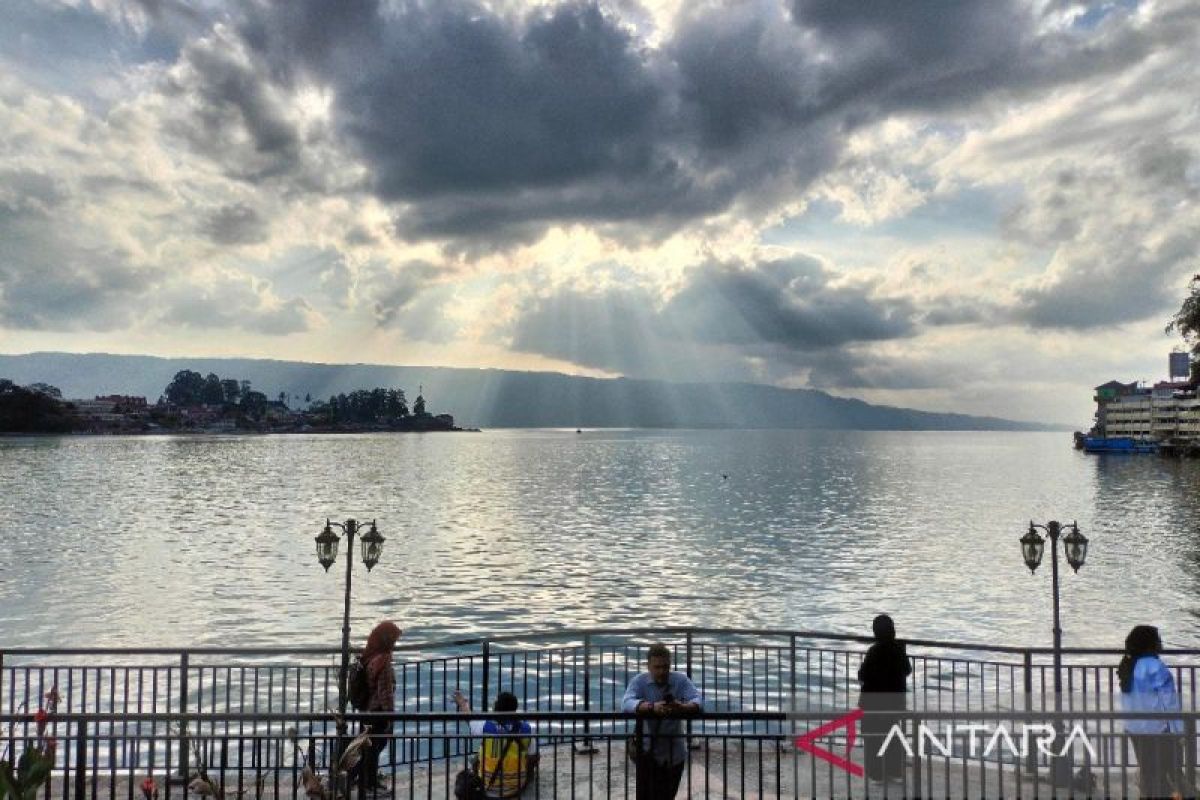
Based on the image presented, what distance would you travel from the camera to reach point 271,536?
5681cm

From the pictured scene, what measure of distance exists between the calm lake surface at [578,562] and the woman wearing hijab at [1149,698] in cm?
2311

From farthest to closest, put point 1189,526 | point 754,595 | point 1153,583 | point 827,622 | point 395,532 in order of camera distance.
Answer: point 1189,526 < point 395,532 < point 1153,583 < point 754,595 < point 827,622

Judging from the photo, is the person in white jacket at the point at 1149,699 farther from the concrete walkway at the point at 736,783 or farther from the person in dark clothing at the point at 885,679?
the person in dark clothing at the point at 885,679

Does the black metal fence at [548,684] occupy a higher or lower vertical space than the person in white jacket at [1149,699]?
lower

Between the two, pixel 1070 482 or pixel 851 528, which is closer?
pixel 851 528

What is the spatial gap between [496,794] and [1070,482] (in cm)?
12866

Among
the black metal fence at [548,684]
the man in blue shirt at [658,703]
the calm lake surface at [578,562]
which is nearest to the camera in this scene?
the man in blue shirt at [658,703]

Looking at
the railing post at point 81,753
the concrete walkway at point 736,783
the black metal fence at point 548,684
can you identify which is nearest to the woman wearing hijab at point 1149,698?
the concrete walkway at point 736,783

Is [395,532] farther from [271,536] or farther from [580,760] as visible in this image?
[580,760]

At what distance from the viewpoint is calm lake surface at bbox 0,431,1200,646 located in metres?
32.9

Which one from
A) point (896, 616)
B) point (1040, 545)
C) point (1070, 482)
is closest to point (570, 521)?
point (896, 616)

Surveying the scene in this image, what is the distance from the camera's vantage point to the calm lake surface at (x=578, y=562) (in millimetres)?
32906

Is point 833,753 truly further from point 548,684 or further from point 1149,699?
point 548,684

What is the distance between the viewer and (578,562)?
46.9 meters
